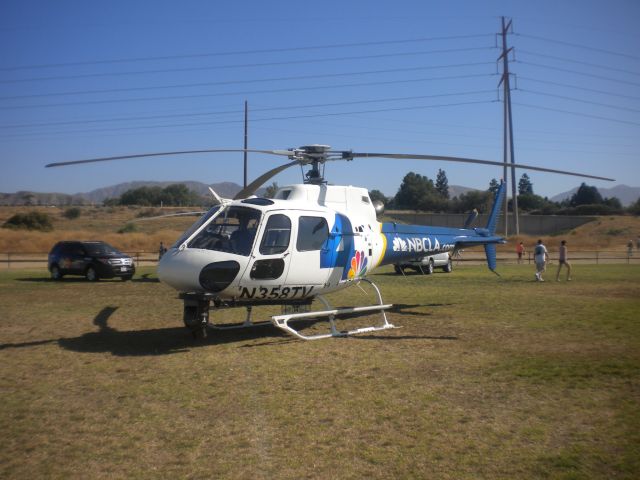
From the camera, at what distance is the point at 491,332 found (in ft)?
37.0

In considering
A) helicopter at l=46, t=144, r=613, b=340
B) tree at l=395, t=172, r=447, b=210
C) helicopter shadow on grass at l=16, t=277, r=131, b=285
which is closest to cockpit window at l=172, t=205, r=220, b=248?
helicopter at l=46, t=144, r=613, b=340

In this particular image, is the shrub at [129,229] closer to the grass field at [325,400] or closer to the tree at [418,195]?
the tree at [418,195]

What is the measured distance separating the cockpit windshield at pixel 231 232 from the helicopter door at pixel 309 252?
907 mm

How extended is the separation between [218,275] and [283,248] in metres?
1.35

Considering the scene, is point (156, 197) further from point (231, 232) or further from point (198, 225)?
point (231, 232)

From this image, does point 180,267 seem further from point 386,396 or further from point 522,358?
point 522,358

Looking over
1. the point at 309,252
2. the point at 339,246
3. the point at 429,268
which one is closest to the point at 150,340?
the point at 309,252

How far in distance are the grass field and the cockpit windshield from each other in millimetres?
1802

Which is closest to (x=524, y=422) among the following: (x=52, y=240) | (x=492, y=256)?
(x=492, y=256)

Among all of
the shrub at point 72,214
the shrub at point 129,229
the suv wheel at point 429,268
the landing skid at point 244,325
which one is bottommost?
the landing skid at point 244,325

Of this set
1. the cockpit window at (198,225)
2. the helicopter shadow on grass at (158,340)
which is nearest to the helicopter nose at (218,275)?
the cockpit window at (198,225)

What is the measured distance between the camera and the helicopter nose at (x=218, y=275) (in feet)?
30.9

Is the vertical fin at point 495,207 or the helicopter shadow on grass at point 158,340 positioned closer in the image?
the helicopter shadow on grass at point 158,340

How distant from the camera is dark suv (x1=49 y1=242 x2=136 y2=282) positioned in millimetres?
23828
